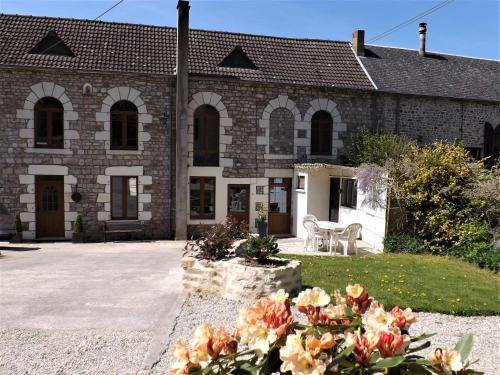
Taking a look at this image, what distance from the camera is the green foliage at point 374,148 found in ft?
42.9

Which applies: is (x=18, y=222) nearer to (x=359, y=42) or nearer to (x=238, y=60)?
(x=238, y=60)

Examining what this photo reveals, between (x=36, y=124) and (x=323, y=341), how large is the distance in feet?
48.0

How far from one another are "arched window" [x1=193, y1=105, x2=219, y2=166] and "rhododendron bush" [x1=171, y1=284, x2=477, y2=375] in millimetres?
13398

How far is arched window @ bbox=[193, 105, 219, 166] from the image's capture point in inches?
597

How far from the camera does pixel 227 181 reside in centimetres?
1535

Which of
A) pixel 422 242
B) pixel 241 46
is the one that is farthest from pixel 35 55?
pixel 422 242

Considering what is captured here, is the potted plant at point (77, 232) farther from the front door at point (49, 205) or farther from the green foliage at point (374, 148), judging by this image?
the green foliage at point (374, 148)

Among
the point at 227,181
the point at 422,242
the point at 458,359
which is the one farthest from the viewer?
the point at 227,181

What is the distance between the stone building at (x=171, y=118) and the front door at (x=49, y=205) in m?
0.03

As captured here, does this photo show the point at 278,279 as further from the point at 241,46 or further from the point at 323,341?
the point at 241,46

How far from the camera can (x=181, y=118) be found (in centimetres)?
1455

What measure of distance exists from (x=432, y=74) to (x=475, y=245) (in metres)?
9.80

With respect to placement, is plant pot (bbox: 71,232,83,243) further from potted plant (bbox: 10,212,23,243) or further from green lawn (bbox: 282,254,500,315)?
green lawn (bbox: 282,254,500,315)

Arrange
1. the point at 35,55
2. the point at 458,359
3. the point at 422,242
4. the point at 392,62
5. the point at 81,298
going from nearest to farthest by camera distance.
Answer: the point at 458,359 → the point at 81,298 → the point at 422,242 → the point at 35,55 → the point at 392,62
